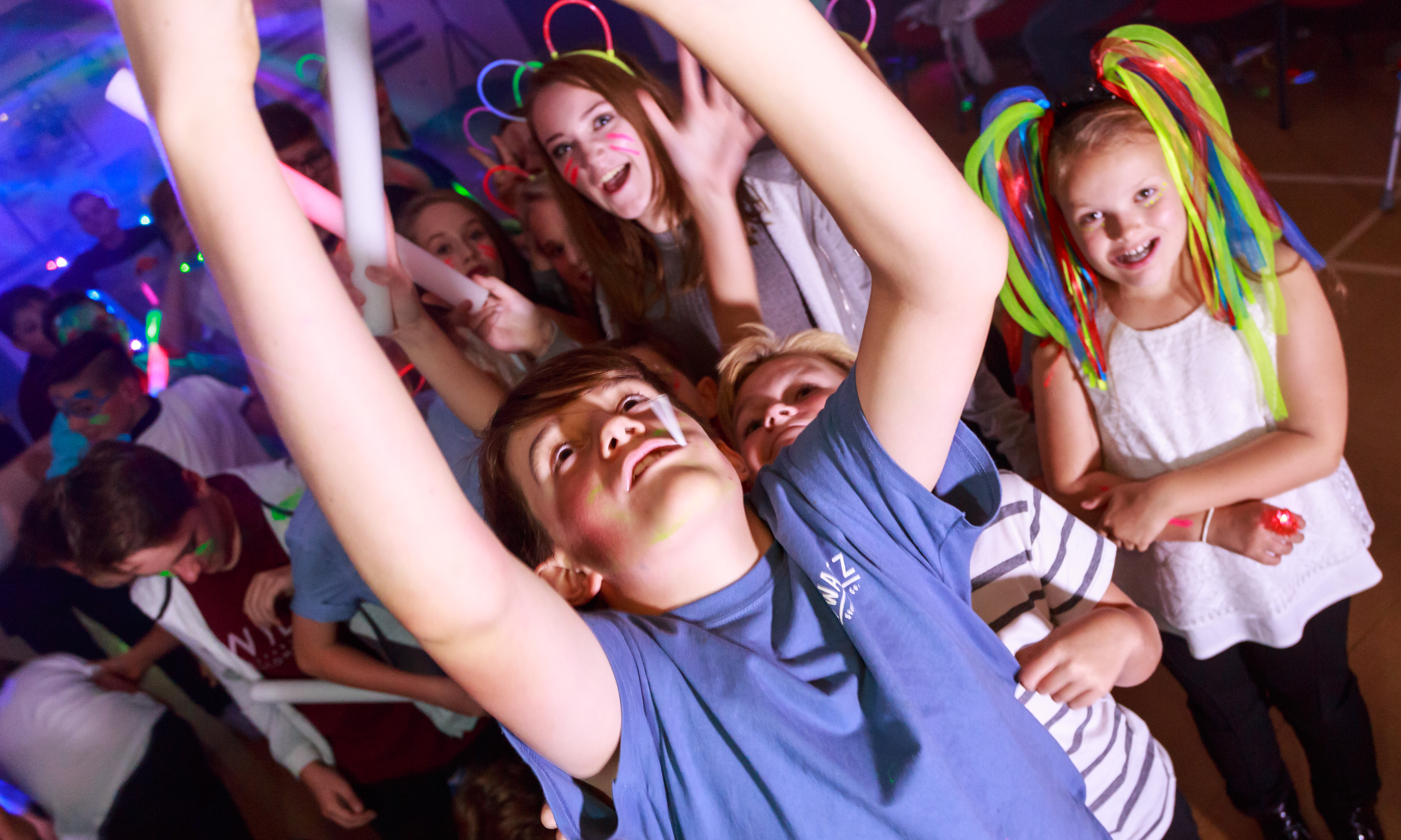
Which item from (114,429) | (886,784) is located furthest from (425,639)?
(114,429)

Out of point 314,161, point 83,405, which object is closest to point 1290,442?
point 314,161

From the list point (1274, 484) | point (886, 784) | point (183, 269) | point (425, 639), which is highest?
point (183, 269)

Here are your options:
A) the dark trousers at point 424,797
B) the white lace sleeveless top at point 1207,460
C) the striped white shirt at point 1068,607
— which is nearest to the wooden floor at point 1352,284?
the white lace sleeveless top at point 1207,460

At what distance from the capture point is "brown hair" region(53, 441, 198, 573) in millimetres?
663

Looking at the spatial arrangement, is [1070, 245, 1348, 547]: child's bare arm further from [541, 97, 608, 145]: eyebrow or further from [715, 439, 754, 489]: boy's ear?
[541, 97, 608, 145]: eyebrow

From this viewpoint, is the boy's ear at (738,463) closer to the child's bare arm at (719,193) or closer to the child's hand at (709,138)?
the child's bare arm at (719,193)

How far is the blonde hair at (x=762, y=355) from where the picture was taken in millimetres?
764

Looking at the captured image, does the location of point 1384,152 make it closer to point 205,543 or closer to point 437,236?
point 437,236

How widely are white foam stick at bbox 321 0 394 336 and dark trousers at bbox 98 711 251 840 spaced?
1.97 feet

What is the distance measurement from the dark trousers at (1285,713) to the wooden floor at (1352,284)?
8cm

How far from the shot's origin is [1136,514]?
749 millimetres

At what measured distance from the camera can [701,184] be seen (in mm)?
874

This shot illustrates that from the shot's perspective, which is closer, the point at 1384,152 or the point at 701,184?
the point at 701,184

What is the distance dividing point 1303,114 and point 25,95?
251 cm
